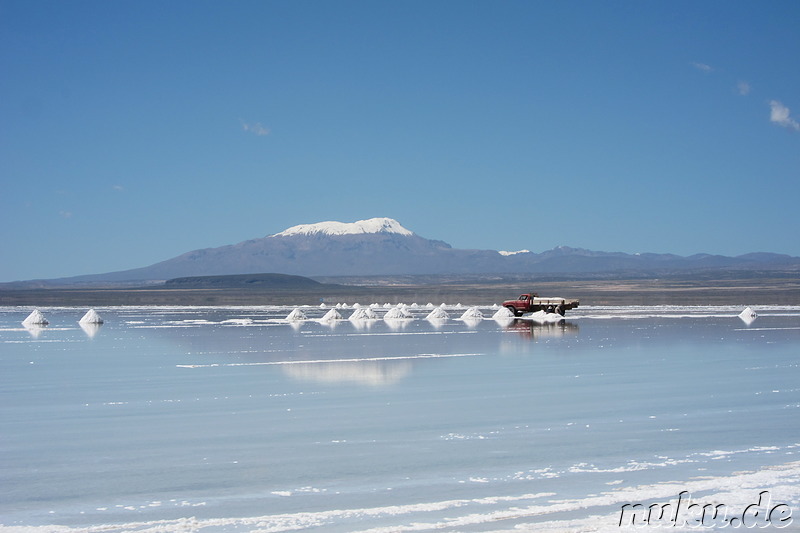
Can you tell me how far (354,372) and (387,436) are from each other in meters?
7.31

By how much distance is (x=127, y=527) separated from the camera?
732 centimetres

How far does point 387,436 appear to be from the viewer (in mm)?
11109

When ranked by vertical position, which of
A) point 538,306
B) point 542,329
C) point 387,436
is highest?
point 538,306

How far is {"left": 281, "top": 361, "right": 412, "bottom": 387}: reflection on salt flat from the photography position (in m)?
17.1

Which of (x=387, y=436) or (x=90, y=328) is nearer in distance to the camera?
(x=387, y=436)

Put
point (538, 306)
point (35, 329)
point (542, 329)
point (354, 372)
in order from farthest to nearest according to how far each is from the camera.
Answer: point (538, 306) → point (35, 329) → point (542, 329) → point (354, 372)

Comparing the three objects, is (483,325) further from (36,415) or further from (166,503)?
(166,503)

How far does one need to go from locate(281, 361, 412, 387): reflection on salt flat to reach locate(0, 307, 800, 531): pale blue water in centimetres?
7

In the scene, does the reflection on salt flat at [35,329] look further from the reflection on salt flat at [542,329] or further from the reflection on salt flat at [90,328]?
the reflection on salt flat at [542,329]

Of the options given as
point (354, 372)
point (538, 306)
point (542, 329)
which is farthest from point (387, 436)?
point (538, 306)

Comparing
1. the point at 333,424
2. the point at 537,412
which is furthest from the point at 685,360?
the point at 333,424

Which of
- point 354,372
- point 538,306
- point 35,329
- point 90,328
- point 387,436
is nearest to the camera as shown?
point 387,436

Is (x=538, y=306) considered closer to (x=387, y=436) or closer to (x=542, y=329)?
(x=542, y=329)

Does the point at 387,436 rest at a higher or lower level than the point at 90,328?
lower
